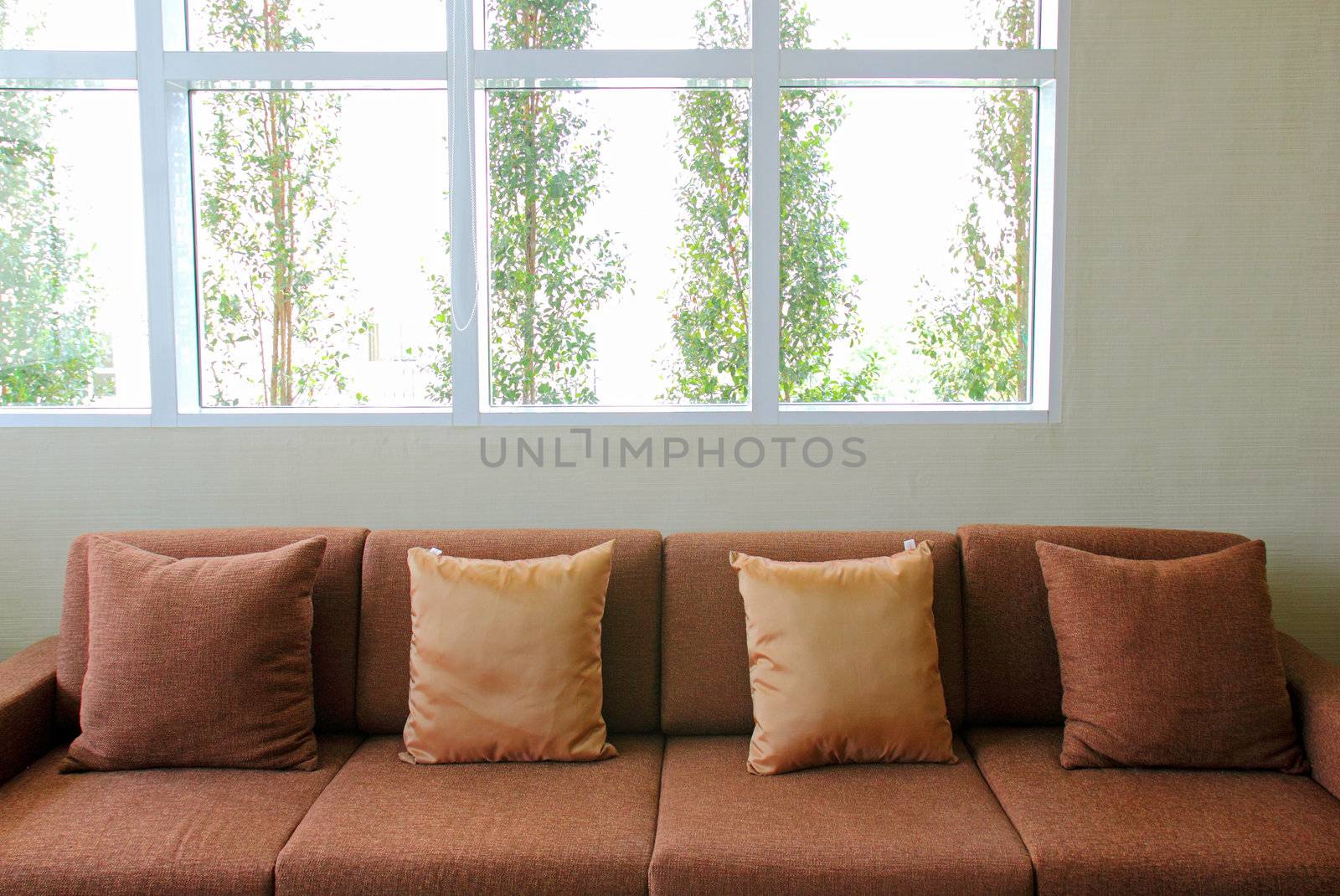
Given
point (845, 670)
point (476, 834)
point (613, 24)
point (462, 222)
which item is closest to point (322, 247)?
point (462, 222)

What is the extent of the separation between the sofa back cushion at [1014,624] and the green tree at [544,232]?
4.03 feet

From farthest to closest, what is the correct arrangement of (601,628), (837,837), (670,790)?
(601,628) < (670,790) < (837,837)

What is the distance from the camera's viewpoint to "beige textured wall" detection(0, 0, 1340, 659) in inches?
106

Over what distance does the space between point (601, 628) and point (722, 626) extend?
0.28 m

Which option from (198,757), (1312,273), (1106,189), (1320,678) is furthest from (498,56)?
(1320,678)

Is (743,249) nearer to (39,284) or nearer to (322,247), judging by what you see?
(322,247)

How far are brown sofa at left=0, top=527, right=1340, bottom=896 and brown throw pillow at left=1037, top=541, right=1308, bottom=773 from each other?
6 cm

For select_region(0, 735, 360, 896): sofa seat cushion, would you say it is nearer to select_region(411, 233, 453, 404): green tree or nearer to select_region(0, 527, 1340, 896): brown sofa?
select_region(0, 527, 1340, 896): brown sofa

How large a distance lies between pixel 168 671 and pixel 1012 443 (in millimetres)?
2201

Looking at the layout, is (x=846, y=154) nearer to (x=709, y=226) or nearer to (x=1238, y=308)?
(x=709, y=226)

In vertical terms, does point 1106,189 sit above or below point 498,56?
below

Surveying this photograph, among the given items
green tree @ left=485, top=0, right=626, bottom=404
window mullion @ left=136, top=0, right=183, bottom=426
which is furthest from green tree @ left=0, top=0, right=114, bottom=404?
green tree @ left=485, top=0, right=626, bottom=404

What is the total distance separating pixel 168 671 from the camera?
2.07 meters

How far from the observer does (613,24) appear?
2812 mm
